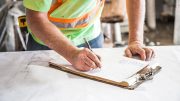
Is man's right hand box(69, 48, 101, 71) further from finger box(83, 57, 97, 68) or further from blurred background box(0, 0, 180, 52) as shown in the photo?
blurred background box(0, 0, 180, 52)

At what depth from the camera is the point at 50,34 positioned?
100 centimetres

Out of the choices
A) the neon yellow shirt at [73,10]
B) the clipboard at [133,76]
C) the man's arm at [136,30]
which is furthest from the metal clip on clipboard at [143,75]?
the neon yellow shirt at [73,10]

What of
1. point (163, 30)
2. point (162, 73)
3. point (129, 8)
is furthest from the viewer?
point (163, 30)

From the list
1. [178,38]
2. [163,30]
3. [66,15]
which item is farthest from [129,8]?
[163,30]

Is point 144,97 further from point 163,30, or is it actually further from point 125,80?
point 163,30

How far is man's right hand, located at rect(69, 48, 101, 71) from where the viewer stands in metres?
0.94

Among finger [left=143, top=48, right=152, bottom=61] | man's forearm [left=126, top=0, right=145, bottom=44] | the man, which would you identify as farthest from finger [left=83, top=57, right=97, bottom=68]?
man's forearm [left=126, top=0, right=145, bottom=44]

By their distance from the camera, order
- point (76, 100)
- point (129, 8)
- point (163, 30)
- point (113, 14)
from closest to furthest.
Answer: point (76, 100), point (129, 8), point (113, 14), point (163, 30)

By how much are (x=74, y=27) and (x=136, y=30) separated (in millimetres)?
257

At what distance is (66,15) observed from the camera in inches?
45.9

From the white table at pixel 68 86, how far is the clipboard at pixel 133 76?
15 mm

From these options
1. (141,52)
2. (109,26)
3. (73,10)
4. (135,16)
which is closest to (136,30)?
(135,16)

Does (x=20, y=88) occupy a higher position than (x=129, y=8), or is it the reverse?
(x=129, y=8)

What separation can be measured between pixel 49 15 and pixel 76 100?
46 centimetres
